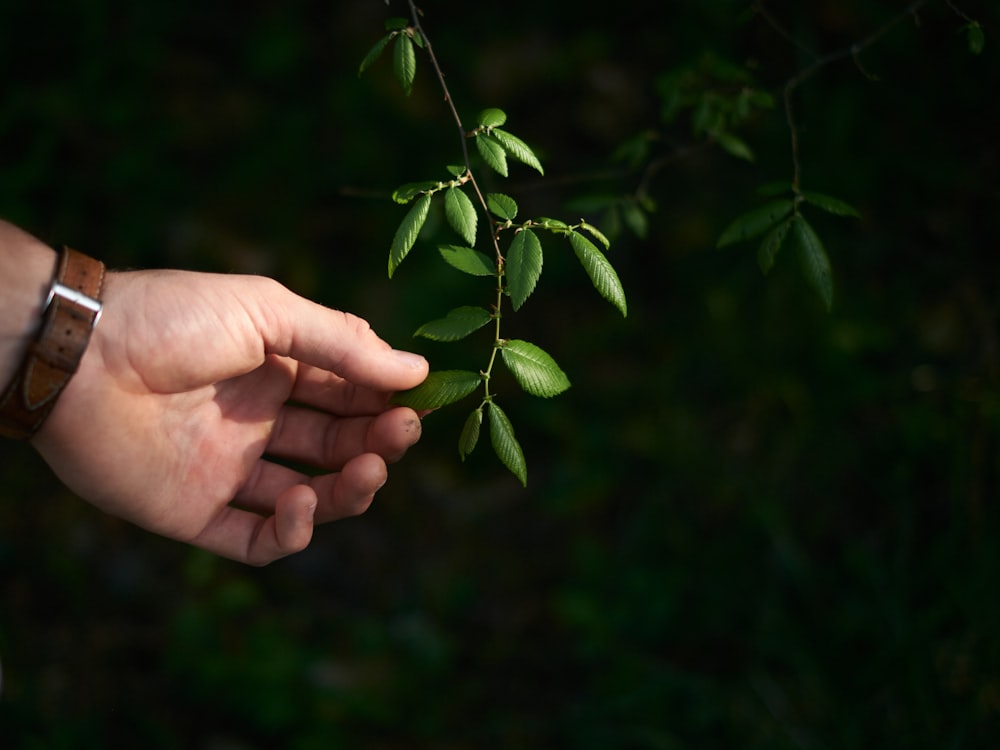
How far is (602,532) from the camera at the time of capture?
2.81 m

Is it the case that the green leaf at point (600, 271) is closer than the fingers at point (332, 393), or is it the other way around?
the green leaf at point (600, 271)

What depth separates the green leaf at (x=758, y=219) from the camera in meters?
1.44

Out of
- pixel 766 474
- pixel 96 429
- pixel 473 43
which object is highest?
pixel 473 43

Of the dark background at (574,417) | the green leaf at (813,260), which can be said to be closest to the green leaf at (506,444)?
the green leaf at (813,260)

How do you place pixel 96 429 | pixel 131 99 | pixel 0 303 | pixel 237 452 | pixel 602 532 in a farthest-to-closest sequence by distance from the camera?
1. pixel 131 99
2. pixel 602 532
3. pixel 237 452
4. pixel 96 429
5. pixel 0 303

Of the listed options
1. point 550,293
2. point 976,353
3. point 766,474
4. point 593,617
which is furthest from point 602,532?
point 976,353

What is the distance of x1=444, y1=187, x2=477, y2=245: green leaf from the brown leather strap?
71cm

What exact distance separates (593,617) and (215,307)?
5.42 ft

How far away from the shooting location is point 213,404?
1.71m

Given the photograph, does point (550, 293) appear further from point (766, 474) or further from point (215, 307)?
point (215, 307)

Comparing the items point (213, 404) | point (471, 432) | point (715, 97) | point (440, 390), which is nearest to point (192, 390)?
point (213, 404)

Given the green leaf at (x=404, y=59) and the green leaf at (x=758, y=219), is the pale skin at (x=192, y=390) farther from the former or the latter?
the green leaf at (x=758, y=219)

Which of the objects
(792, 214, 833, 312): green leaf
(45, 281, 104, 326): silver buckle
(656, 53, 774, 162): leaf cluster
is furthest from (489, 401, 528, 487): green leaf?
(656, 53, 774, 162): leaf cluster

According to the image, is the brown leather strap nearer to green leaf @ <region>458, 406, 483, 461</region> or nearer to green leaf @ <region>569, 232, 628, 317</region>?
green leaf @ <region>458, 406, 483, 461</region>
